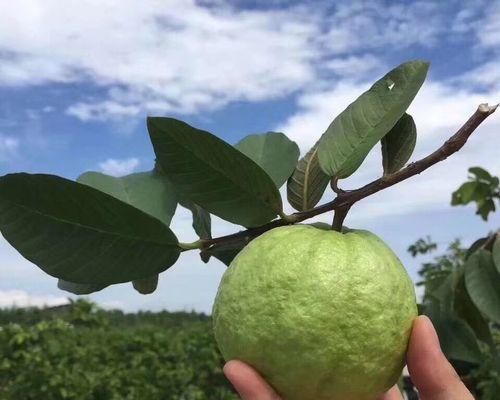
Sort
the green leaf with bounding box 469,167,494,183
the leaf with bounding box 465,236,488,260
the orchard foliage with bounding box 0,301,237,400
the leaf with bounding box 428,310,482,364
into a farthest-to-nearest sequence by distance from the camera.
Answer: the orchard foliage with bounding box 0,301,237,400
the green leaf with bounding box 469,167,494,183
the leaf with bounding box 465,236,488,260
the leaf with bounding box 428,310,482,364

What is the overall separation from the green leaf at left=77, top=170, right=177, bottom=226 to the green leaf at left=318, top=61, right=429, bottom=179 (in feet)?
0.87

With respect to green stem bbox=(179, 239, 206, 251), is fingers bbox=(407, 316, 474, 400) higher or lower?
lower

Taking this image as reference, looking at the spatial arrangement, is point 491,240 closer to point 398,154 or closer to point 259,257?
point 398,154

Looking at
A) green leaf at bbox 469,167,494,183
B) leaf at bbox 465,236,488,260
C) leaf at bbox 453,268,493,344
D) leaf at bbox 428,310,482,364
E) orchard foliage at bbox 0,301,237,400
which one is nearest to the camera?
leaf at bbox 428,310,482,364

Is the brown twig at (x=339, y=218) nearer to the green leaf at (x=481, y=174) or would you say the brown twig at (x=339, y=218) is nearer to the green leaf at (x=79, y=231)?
the green leaf at (x=79, y=231)

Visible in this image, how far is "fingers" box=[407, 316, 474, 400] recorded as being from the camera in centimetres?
107

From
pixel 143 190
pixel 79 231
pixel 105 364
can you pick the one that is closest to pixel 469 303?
pixel 143 190

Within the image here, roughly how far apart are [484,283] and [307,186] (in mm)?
1042

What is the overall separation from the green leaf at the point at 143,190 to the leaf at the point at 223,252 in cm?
10

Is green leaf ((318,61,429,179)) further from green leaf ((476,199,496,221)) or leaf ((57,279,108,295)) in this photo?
green leaf ((476,199,496,221))

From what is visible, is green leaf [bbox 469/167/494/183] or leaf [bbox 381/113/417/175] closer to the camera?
leaf [bbox 381/113/417/175]

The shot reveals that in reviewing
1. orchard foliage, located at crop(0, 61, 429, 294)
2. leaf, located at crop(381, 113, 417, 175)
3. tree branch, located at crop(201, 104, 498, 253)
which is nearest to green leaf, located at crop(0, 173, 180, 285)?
orchard foliage, located at crop(0, 61, 429, 294)

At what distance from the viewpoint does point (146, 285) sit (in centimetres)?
134

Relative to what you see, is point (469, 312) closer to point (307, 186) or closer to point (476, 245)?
point (476, 245)
